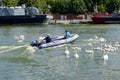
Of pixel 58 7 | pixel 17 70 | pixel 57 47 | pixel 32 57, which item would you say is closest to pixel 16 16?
pixel 58 7

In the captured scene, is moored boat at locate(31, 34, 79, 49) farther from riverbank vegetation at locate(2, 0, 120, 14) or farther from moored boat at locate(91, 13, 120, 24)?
riverbank vegetation at locate(2, 0, 120, 14)

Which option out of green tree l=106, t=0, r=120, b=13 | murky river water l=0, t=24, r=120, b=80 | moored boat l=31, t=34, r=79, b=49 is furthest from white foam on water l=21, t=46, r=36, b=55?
green tree l=106, t=0, r=120, b=13

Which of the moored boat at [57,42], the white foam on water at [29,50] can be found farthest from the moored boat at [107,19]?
the white foam on water at [29,50]

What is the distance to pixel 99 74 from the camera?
32312mm

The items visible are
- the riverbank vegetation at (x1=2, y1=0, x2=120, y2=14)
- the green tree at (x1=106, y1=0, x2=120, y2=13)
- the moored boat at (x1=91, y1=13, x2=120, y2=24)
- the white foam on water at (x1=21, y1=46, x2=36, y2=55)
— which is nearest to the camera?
the white foam on water at (x1=21, y1=46, x2=36, y2=55)

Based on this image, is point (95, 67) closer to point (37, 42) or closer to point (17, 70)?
point (17, 70)

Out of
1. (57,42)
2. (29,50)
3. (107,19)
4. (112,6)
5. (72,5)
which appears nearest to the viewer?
(29,50)

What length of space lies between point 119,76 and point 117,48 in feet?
50.2

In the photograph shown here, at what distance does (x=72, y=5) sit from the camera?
121m

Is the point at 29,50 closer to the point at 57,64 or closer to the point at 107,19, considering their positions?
the point at 57,64

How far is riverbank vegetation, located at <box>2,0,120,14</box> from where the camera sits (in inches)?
4774

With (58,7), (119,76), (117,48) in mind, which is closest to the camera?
(119,76)

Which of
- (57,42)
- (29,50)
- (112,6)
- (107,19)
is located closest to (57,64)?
(29,50)

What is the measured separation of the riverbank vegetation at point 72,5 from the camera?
12125 centimetres
